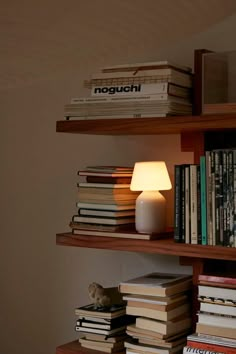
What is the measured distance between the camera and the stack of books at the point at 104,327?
2035mm

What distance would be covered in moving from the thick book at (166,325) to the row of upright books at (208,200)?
0.81 ft

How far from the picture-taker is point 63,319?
8.09ft

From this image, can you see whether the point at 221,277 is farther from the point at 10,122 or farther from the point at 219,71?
the point at 10,122

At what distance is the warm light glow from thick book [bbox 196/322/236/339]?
433 mm

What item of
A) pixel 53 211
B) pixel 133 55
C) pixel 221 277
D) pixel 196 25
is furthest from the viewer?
pixel 53 211

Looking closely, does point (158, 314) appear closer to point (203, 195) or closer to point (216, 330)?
point (216, 330)

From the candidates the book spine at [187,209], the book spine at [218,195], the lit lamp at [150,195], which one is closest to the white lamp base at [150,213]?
the lit lamp at [150,195]

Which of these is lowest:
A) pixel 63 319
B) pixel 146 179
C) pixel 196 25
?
pixel 63 319

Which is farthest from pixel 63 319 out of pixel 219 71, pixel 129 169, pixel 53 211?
pixel 219 71

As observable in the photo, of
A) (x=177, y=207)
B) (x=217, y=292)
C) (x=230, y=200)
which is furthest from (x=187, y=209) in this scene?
(x=217, y=292)

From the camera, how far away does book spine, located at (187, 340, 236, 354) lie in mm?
1801

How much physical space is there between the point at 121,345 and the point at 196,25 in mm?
1058

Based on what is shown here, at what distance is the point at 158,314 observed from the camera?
1922mm

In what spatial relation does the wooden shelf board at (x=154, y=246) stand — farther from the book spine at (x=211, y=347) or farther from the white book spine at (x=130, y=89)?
the white book spine at (x=130, y=89)
